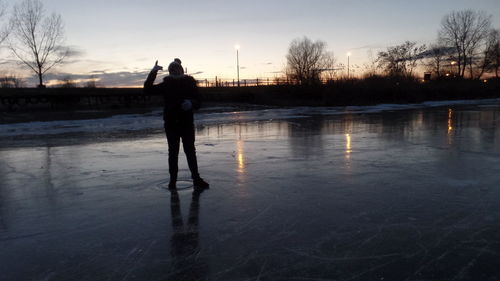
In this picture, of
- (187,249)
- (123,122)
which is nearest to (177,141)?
(187,249)

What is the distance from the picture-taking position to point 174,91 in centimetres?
483

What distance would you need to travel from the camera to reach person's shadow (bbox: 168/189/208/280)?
106 inches

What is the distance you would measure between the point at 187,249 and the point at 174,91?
7.68ft

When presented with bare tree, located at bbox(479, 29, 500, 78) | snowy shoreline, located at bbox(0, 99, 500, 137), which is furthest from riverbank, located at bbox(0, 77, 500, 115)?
bare tree, located at bbox(479, 29, 500, 78)

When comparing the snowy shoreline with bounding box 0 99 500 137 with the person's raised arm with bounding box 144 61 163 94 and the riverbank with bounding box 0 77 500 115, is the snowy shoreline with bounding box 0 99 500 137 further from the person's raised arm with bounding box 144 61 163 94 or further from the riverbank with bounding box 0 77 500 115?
the person's raised arm with bounding box 144 61 163 94

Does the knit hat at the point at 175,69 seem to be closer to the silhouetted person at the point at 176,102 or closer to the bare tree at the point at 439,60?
the silhouetted person at the point at 176,102

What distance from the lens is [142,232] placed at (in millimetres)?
3508

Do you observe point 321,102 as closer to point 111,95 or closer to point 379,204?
point 111,95

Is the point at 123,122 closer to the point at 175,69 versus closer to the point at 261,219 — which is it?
the point at 175,69

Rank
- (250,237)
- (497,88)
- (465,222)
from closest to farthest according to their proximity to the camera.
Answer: (250,237)
(465,222)
(497,88)

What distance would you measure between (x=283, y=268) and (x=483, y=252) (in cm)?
156

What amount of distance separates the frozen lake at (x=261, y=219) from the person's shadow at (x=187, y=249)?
11 millimetres

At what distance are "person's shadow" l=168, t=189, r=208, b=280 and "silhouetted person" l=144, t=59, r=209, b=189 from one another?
3.25 feet

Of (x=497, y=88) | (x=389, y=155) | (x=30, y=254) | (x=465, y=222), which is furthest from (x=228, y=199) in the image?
(x=497, y=88)
